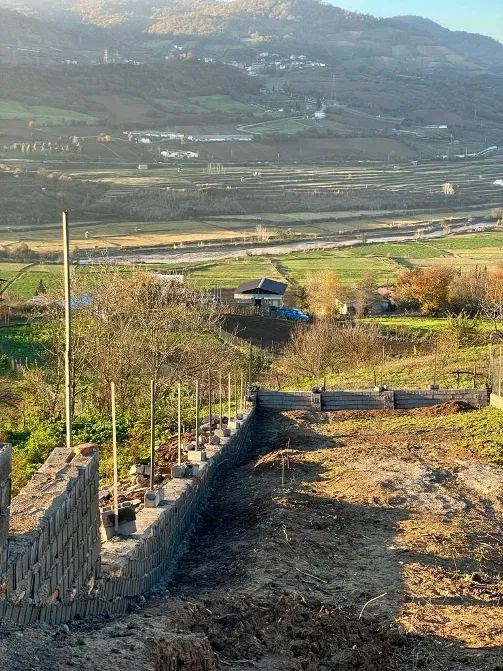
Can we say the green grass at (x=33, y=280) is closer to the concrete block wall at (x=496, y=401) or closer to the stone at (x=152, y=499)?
the concrete block wall at (x=496, y=401)

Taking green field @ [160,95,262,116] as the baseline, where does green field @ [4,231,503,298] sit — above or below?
below

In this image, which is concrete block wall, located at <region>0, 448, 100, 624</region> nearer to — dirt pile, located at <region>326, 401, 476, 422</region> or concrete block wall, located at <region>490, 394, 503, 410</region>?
dirt pile, located at <region>326, 401, 476, 422</region>

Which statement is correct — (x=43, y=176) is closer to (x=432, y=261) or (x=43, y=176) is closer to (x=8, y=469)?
(x=432, y=261)

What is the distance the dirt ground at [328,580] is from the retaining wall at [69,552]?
20cm

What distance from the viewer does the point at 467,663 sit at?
785 centimetres

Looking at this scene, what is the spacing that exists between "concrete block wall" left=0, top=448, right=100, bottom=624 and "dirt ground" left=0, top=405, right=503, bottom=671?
217mm

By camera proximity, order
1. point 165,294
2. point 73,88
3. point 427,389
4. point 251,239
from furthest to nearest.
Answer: point 73,88 → point 251,239 → point 165,294 → point 427,389

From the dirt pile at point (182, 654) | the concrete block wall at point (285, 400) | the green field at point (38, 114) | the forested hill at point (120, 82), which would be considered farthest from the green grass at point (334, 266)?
the forested hill at point (120, 82)

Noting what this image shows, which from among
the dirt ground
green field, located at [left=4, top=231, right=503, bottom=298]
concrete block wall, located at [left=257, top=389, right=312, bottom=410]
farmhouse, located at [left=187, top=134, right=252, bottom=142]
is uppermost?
farmhouse, located at [left=187, top=134, right=252, bottom=142]

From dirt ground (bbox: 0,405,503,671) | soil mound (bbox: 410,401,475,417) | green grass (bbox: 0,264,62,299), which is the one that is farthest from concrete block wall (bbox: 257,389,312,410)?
green grass (bbox: 0,264,62,299)

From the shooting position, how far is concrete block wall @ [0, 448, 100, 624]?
6441 millimetres

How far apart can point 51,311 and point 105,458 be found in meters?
10.1

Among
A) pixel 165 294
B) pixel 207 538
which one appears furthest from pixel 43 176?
pixel 207 538

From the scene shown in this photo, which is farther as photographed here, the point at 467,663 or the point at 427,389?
the point at 427,389
